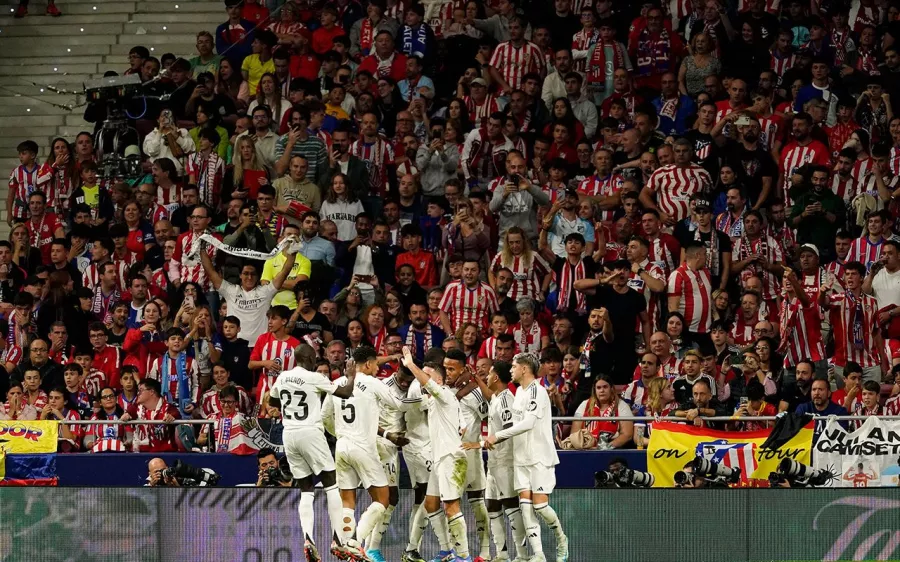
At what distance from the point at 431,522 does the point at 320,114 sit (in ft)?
30.9

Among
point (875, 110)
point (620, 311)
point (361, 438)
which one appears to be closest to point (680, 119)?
point (875, 110)

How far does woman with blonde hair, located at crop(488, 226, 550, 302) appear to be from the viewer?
21703mm

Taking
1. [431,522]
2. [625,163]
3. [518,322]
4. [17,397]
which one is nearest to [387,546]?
[431,522]

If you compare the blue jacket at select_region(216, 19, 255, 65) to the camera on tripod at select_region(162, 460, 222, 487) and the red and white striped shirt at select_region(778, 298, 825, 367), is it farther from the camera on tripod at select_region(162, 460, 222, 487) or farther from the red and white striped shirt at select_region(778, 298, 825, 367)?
the red and white striped shirt at select_region(778, 298, 825, 367)

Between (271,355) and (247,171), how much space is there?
4.41 meters

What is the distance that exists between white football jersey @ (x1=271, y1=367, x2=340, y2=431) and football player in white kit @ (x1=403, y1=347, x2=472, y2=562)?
3.15ft

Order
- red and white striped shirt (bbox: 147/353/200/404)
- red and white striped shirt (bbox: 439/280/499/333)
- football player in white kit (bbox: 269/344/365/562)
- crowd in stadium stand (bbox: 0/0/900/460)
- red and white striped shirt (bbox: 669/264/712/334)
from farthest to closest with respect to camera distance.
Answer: red and white striped shirt (bbox: 439/280/499/333)
red and white striped shirt (bbox: 147/353/200/404)
red and white striped shirt (bbox: 669/264/712/334)
crowd in stadium stand (bbox: 0/0/900/460)
football player in white kit (bbox: 269/344/365/562)

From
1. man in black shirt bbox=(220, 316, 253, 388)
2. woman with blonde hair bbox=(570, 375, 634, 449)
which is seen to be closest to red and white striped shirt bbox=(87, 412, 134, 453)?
man in black shirt bbox=(220, 316, 253, 388)

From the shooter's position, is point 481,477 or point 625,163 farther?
point 625,163

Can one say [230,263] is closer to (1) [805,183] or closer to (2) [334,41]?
(2) [334,41]

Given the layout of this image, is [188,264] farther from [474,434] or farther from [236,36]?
[474,434]

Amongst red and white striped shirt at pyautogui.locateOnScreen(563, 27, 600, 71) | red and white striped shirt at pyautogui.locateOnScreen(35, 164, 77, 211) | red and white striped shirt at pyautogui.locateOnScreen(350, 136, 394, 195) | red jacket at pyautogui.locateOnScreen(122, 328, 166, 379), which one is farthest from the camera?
red and white striped shirt at pyautogui.locateOnScreen(35, 164, 77, 211)

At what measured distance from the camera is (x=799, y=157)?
2253cm

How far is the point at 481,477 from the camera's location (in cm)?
1695
